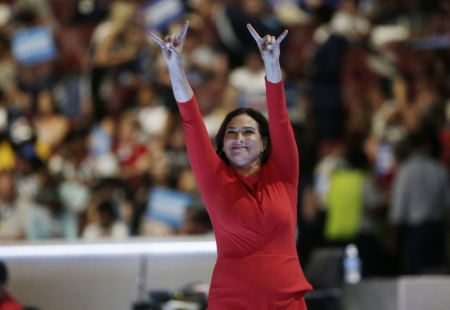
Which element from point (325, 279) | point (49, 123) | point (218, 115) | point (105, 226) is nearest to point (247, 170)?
point (325, 279)

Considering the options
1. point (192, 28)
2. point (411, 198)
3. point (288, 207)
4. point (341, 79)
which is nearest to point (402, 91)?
point (341, 79)

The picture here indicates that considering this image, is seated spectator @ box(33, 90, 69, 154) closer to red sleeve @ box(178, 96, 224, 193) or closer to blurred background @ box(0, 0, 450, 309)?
blurred background @ box(0, 0, 450, 309)

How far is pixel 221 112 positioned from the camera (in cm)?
838

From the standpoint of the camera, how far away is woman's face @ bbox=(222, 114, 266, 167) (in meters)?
3.35

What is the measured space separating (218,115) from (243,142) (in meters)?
A: 5.05

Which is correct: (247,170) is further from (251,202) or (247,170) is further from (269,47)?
(269,47)

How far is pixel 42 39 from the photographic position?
10117 mm

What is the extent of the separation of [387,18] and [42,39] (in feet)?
13.1

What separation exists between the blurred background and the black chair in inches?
22.3

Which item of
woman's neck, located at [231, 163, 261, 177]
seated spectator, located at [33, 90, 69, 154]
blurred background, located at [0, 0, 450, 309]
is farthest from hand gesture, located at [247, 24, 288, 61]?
seated spectator, located at [33, 90, 69, 154]

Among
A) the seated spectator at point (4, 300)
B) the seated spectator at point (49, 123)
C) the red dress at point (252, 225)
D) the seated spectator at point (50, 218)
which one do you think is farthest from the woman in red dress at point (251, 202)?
the seated spectator at point (49, 123)

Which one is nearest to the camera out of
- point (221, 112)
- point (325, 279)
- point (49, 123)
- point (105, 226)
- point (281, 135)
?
point (281, 135)

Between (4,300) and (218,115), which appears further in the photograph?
(218,115)

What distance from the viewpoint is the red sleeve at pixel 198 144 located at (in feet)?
10.6
